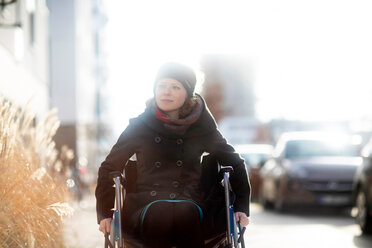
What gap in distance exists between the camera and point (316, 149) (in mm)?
16375

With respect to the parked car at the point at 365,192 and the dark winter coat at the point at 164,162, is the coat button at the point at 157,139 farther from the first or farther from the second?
the parked car at the point at 365,192

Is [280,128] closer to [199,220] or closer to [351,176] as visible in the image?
[351,176]

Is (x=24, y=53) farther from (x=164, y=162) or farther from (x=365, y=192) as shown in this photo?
(x=164, y=162)

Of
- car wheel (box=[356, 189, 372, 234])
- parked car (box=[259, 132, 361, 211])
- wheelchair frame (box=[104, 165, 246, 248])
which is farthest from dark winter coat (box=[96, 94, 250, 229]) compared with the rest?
parked car (box=[259, 132, 361, 211])

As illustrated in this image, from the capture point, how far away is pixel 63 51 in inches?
1411

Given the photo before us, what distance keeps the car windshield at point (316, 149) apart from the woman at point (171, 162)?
37.0 feet

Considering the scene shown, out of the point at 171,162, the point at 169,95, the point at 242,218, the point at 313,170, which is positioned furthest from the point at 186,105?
the point at 313,170

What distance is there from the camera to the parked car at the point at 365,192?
11.0 meters

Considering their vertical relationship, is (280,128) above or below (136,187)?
below

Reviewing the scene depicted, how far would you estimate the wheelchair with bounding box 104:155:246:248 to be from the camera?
4.63 m

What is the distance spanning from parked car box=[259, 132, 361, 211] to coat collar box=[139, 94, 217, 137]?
9.97m

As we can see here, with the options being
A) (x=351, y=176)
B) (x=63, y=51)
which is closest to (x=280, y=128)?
(x=63, y=51)

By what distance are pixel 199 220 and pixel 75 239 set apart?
264 centimetres

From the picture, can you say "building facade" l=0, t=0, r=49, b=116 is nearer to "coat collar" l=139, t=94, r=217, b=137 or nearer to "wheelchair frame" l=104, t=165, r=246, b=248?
"coat collar" l=139, t=94, r=217, b=137
